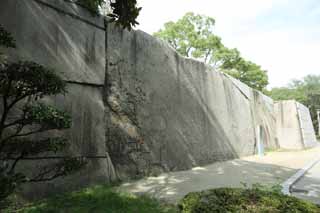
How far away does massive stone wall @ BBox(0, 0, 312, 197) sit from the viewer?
10.6 feet

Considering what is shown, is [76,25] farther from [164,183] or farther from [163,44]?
[164,183]

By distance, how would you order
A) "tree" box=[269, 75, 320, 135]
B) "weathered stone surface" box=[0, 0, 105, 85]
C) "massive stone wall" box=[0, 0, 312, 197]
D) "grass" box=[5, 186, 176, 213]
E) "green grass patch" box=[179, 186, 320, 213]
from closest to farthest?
"green grass patch" box=[179, 186, 320, 213]
"grass" box=[5, 186, 176, 213]
"weathered stone surface" box=[0, 0, 105, 85]
"massive stone wall" box=[0, 0, 312, 197]
"tree" box=[269, 75, 320, 135]

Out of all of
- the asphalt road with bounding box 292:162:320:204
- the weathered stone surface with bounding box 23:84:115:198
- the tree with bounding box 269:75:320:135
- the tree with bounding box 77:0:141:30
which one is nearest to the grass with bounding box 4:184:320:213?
the weathered stone surface with bounding box 23:84:115:198

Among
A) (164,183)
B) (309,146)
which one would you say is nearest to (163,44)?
(164,183)

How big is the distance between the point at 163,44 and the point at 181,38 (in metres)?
13.4

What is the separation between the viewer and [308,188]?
3.87m

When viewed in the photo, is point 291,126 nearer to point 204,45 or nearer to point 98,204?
point 204,45

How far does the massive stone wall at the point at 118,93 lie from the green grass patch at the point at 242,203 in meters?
2.16

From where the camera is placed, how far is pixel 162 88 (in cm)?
527

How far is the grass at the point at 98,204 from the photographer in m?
2.48

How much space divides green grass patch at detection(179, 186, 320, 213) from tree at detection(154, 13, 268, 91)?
16678 millimetres

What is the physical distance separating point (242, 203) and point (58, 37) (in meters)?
3.20

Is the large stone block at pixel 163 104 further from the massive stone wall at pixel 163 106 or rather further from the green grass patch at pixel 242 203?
the green grass patch at pixel 242 203

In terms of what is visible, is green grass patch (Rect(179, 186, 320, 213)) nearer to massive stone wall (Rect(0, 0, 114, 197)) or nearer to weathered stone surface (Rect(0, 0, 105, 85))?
massive stone wall (Rect(0, 0, 114, 197))
